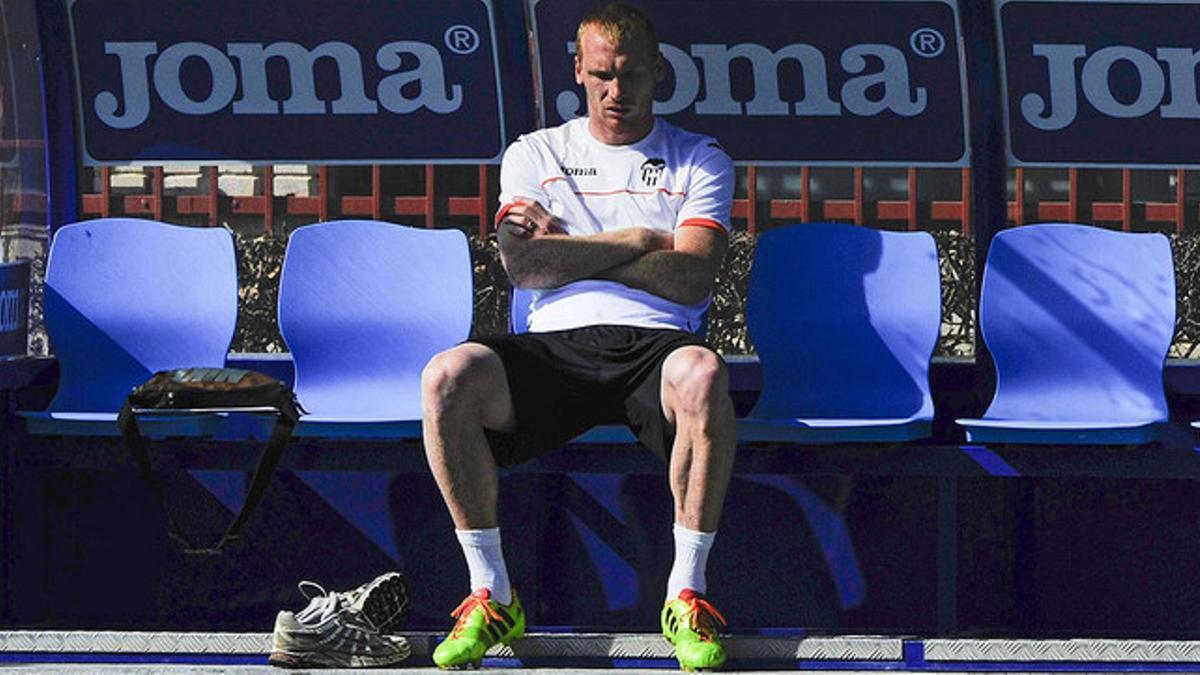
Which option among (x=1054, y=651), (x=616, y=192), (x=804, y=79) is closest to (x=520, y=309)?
(x=616, y=192)

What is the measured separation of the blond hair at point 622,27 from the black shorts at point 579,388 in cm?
72

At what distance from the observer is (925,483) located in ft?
18.6

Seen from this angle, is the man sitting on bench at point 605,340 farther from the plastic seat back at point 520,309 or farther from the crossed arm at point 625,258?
the plastic seat back at point 520,309

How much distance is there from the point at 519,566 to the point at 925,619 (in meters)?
1.07

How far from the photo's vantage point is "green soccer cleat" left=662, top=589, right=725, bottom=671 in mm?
4582

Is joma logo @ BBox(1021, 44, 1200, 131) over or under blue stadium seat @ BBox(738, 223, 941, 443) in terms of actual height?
over

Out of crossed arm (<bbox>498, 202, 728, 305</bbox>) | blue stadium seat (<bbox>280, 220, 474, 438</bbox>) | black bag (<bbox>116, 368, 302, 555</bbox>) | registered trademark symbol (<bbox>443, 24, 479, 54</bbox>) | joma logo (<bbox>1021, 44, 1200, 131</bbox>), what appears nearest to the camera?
crossed arm (<bbox>498, 202, 728, 305</bbox>)

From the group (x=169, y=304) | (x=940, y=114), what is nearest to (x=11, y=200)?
(x=169, y=304)

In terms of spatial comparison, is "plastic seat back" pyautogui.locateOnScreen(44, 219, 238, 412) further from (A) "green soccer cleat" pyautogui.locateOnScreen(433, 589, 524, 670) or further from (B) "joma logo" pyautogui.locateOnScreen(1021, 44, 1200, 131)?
(B) "joma logo" pyautogui.locateOnScreen(1021, 44, 1200, 131)

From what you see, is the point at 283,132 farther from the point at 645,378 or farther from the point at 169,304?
the point at 645,378

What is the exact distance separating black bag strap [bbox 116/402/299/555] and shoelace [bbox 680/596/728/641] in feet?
3.56

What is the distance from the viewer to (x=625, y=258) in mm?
5059

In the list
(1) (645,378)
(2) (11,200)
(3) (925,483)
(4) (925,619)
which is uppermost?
(2) (11,200)

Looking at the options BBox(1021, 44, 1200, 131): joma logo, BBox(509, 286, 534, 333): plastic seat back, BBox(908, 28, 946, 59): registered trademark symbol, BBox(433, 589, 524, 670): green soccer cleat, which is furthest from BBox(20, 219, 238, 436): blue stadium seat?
BBox(1021, 44, 1200, 131): joma logo
